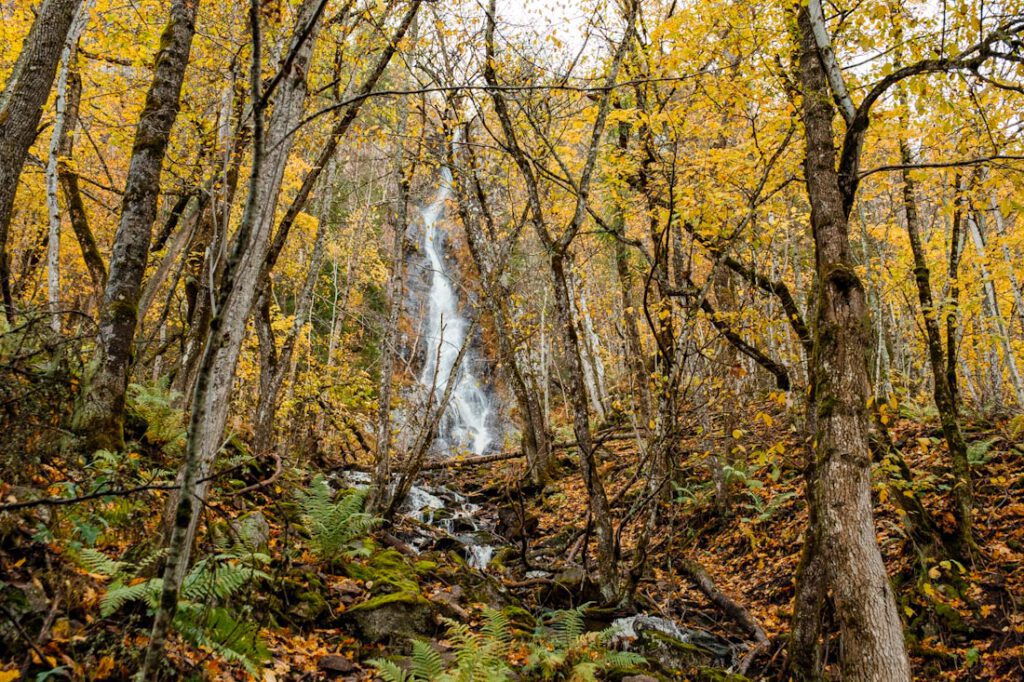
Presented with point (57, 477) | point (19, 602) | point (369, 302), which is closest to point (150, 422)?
point (57, 477)

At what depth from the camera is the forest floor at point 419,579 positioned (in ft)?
9.95

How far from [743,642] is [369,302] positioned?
71.8 feet

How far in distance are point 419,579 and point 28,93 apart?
630 cm

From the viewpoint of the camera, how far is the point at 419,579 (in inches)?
249

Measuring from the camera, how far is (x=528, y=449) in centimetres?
1148

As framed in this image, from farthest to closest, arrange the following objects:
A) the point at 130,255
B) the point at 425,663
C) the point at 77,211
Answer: the point at 77,211
the point at 130,255
the point at 425,663

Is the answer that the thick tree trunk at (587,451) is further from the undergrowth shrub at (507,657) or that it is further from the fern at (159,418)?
the fern at (159,418)

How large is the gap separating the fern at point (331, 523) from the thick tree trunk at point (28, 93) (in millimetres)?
3430

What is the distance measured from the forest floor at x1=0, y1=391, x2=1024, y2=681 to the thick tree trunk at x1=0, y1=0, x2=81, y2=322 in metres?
2.75

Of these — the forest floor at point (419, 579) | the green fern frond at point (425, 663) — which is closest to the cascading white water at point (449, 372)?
the forest floor at point (419, 579)

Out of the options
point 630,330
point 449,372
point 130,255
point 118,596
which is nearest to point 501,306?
point 630,330

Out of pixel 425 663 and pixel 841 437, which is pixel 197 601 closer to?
pixel 425 663

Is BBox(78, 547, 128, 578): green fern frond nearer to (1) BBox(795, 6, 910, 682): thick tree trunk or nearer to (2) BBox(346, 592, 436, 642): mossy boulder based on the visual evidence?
(2) BBox(346, 592, 436, 642): mossy boulder

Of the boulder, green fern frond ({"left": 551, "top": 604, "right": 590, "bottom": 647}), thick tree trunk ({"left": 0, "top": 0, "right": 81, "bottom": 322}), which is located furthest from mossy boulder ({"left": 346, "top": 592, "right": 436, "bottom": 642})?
thick tree trunk ({"left": 0, "top": 0, "right": 81, "bottom": 322})
